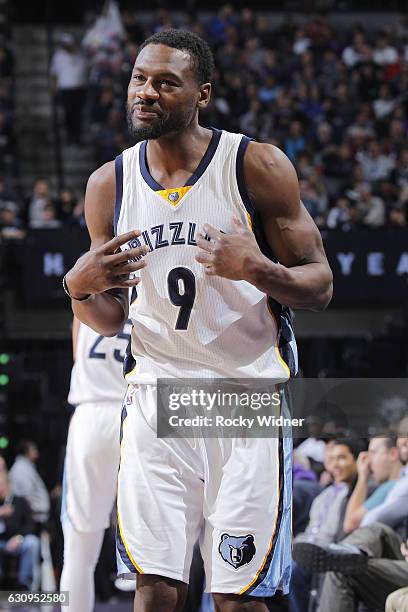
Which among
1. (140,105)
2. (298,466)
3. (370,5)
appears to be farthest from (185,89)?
(370,5)

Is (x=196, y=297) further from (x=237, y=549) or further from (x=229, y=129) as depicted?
(x=229, y=129)

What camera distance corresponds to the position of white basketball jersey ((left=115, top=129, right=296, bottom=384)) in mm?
3309

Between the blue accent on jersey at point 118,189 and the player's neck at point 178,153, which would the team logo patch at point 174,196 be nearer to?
the player's neck at point 178,153

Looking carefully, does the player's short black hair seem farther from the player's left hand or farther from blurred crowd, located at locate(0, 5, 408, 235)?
blurred crowd, located at locate(0, 5, 408, 235)

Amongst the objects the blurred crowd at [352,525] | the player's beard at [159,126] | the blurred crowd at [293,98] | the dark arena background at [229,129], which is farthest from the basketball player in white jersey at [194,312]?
the blurred crowd at [293,98]

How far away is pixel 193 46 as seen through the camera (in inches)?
135

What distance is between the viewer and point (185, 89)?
3.35 metres

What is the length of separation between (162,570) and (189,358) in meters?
0.64

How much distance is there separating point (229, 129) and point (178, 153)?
1075 centimetres

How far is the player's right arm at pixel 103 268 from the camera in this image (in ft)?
10.4

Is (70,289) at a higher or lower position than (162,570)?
higher

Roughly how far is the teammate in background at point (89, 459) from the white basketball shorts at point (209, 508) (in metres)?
1.58

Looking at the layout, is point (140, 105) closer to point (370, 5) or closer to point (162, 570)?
point (162, 570)
